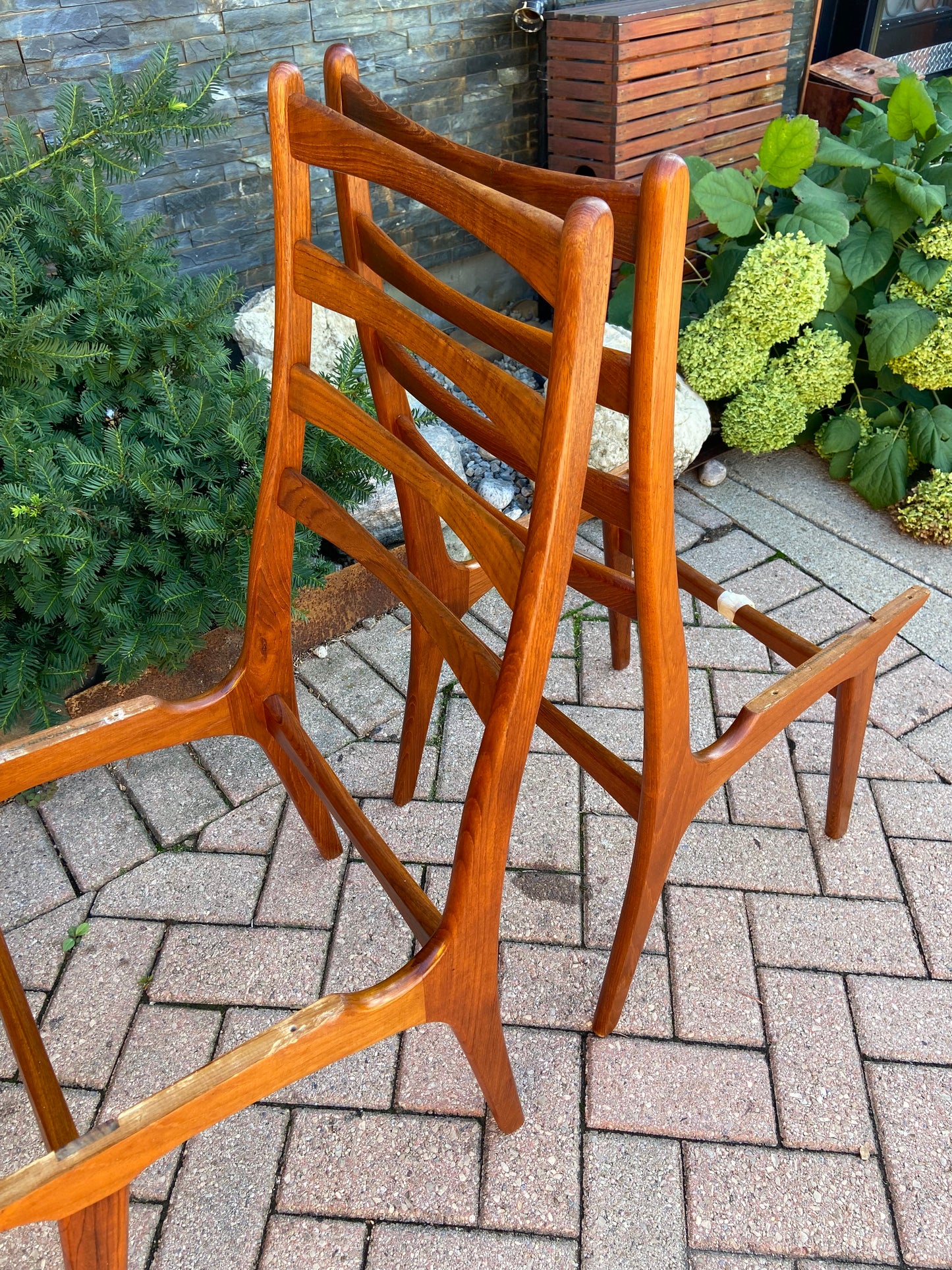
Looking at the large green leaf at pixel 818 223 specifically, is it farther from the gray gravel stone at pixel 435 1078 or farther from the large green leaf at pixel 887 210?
the gray gravel stone at pixel 435 1078

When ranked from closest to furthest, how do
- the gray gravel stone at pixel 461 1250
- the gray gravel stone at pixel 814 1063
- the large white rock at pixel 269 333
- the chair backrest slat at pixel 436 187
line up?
the chair backrest slat at pixel 436 187 < the gray gravel stone at pixel 461 1250 < the gray gravel stone at pixel 814 1063 < the large white rock at pixel 269 333

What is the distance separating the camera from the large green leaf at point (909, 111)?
2684mm

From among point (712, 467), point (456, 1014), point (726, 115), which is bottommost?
point (712, 467)

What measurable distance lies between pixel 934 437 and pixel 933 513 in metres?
0.23

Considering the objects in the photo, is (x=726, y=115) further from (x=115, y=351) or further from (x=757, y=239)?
(x=115, y=351)

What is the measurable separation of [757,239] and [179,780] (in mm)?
2263

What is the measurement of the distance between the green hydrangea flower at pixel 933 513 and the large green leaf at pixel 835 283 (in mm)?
559

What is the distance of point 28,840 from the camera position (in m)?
1.91

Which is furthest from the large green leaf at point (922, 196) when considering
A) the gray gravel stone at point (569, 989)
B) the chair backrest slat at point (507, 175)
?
the gray gravel stone at point (569, 989)

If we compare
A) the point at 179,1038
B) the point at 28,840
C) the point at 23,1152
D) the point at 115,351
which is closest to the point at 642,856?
the point at 179,1038

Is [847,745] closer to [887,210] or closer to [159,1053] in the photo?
[159,1053]

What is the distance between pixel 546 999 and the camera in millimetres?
1626

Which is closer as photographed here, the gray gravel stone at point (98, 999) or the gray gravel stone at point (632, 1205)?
the gray gravel stone at point (632, 1205)

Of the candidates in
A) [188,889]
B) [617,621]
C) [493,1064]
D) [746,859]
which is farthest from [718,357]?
[493,1064]
